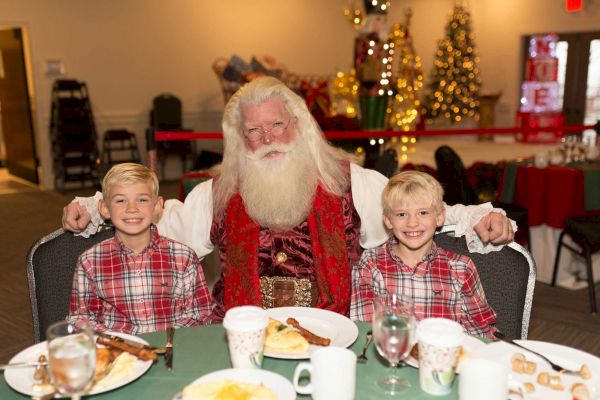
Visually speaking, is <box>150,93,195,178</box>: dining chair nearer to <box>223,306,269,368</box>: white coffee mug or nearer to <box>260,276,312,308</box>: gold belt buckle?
<box>260,276,312,308</box>: gold belt buckle

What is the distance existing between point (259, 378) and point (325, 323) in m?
0.42

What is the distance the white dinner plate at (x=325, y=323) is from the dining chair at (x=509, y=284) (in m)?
0.60

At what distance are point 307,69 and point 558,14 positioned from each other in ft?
17.8

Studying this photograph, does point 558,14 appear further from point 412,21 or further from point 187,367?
point 187,367

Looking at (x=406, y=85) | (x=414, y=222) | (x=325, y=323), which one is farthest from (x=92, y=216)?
(x=406, y=85)

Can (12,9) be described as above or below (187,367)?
above

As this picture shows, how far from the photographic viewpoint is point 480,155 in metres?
12.0

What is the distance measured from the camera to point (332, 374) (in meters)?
1.29

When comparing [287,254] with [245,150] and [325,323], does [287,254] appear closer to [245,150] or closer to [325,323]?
[245,150]

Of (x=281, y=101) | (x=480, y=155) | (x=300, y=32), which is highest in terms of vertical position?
(x=300, y=32)

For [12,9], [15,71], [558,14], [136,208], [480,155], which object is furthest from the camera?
[558,14]

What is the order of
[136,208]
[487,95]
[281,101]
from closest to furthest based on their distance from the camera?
[136,208] → [281,101] → [487,95]

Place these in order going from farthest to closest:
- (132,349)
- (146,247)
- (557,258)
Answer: (557,258) < (146,247) < (132,349)

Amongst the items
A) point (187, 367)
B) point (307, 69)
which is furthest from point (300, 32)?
point (187, 367)
